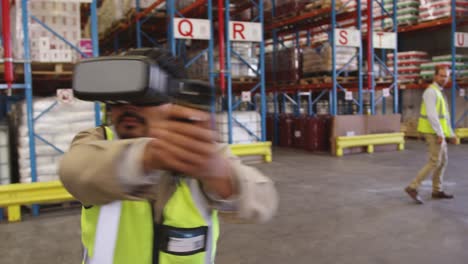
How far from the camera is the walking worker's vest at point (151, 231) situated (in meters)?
1.20

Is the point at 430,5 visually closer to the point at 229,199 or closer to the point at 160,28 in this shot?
the point at 160,28

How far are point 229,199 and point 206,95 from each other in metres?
0.42

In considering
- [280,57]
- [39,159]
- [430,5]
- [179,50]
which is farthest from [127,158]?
[430,5]

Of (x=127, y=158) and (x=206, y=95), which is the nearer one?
(x=206, y=95)

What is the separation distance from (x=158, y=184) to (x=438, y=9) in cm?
1446

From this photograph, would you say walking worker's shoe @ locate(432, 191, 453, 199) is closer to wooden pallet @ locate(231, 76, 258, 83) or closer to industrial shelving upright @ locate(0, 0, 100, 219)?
industrial shelving upright @ locate(0, 0, 100, 219)

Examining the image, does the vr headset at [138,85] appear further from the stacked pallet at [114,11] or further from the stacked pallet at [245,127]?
the stacked pallet at [114,11]

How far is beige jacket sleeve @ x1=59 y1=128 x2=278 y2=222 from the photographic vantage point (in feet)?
3.26

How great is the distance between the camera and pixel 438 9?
45.0 ft

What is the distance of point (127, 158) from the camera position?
3.20 feet

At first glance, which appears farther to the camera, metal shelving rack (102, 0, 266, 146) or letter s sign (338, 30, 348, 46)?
letter s sign (338, 30, 348, 46)

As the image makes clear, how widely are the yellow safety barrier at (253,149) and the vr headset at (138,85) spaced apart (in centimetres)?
863

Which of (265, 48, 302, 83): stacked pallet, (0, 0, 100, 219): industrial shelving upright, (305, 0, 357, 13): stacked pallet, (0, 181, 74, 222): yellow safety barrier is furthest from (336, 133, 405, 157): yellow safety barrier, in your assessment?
(0, 181, 74, 222): yellow safety barrier

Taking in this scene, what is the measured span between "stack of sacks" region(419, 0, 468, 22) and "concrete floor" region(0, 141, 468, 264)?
749 centimetres
